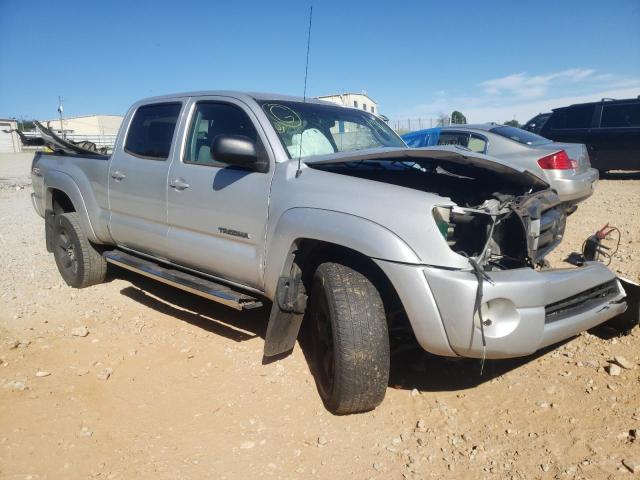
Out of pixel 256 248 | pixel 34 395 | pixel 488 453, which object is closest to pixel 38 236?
pixel 34 395

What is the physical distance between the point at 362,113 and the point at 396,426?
2640 mm

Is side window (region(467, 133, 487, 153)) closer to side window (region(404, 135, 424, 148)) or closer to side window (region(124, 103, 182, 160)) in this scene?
side window (region(404, 135, 424, 148))

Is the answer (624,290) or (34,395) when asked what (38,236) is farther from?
(624,290)

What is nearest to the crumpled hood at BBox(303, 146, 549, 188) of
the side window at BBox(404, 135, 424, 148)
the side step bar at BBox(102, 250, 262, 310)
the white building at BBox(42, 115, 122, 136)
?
the side step bar at BBox(102, 250, 262, 310)

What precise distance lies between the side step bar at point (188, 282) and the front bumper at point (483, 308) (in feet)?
3.84

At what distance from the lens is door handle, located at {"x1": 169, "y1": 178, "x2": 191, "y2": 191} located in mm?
3611

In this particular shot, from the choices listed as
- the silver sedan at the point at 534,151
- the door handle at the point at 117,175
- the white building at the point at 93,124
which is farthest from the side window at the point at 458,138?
the white building at the point at 93,124

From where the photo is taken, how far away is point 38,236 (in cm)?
723

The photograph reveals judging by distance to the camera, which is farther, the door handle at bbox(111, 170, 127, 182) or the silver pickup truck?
the door handle at bbox(111, 170, 127, 182)

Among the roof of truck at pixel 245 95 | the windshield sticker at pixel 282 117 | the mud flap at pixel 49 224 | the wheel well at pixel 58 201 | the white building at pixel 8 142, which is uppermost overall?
the roof of truck at pixel 245 95

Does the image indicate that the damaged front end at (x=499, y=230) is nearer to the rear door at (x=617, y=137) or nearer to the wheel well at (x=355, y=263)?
the wheel well at (x=355, y=263)

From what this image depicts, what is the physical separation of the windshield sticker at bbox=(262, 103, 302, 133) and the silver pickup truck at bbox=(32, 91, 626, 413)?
2 cm

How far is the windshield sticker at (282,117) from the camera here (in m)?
3.36

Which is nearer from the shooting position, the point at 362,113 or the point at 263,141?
the point at 263,141
